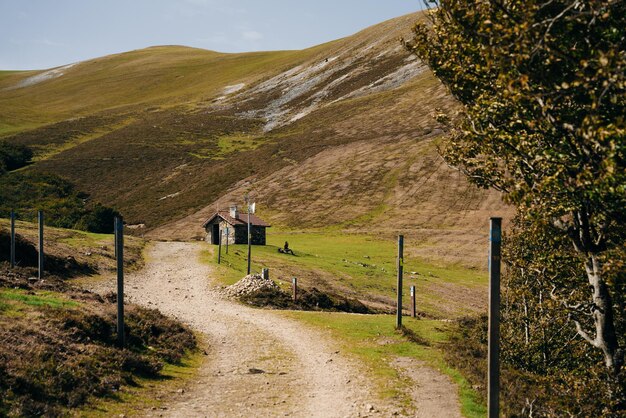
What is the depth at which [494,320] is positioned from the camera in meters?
9.90

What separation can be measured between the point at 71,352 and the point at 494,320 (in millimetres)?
10943

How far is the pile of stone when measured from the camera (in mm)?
32688

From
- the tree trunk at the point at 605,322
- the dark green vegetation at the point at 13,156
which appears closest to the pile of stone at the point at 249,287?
the tree trunk at the point at 605,322

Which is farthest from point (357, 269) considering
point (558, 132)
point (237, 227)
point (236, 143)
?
point (236, 143)

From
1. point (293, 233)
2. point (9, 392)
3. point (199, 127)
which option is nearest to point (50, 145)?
point (199, 127)

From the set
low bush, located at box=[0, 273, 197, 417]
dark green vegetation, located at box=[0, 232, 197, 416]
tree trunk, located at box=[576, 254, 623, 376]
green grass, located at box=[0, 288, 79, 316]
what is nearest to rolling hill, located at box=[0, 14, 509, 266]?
dark green vegetation, located at box=[0, 232, 197, 416]

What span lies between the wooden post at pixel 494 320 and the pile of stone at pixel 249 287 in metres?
23.5

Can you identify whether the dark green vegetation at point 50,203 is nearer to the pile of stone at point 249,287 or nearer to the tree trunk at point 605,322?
the pile of stone at point 249,287

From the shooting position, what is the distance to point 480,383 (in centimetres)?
1570

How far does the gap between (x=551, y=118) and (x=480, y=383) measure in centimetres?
850

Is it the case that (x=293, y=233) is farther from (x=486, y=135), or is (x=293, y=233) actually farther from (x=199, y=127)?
(x=199, y=127)

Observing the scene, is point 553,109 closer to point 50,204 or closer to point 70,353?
point 70,353

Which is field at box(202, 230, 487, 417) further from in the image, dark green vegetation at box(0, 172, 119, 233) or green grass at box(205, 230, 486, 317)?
dark green vegetation at box(0, 172, 119, 233)

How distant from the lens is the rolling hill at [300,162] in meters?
92.9
